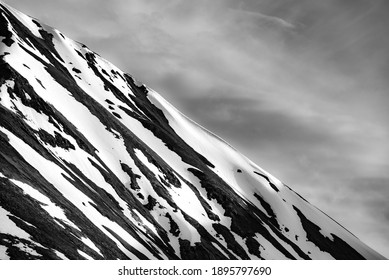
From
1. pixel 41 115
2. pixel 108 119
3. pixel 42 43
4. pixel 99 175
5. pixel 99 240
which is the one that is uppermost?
pixel 42 43

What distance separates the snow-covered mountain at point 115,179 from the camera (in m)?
64.7

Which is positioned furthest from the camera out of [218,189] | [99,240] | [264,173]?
[264,173]

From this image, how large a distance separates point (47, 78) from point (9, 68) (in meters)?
19.2

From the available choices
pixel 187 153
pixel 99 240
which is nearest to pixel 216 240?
pixel 187 153

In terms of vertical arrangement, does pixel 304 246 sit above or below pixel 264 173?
below

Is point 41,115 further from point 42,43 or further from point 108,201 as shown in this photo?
point 42,43

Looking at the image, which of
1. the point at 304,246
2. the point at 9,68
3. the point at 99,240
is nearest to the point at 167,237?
the point at 99,240

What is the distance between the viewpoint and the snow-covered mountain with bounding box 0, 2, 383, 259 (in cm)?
6469

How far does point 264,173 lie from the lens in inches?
7431

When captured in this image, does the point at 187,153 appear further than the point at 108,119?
Yes

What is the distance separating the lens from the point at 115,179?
106 meters

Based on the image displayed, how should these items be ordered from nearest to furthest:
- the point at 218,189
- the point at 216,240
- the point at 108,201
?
1. the point at 108,201
2. the point at 216,240
3. the point at 218,189

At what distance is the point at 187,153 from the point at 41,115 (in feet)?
217

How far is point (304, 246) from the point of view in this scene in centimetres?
15075
